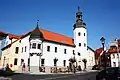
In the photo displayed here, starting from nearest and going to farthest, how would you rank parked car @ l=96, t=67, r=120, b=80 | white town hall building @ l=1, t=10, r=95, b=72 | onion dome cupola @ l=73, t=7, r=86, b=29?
parked car @ l=96, t=67, r=120, b=80
white town hall building @ l=1, t=10, r=95, b=72
onion dome cupola @ l=73, t=7, r=86, b=29

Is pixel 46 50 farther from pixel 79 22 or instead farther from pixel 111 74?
pixel 111 74

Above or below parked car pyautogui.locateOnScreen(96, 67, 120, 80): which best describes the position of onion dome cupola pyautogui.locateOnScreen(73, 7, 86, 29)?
above

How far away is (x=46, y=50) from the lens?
163 feet

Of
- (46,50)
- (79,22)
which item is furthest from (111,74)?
(79,22)

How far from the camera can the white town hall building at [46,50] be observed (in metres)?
48.0

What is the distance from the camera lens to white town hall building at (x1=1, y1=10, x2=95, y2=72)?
158 feet

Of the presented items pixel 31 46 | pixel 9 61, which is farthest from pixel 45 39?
pixel 9 61

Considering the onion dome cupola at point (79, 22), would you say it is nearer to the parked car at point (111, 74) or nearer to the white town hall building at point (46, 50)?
the white town hall building at point (46, 50)

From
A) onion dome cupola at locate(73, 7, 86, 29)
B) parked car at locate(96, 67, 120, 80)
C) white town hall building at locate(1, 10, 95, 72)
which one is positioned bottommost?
parked car at locate(96, 67, 120, 80)

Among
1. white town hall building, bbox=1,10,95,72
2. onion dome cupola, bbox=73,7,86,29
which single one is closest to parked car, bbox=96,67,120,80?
white town hall building, bbox=1,10,95,72

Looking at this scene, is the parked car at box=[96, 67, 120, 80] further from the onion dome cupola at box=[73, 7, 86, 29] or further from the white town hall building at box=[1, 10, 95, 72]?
the onion dome cupola at box=[73, 7, 86, 29]

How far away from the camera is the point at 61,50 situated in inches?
2124

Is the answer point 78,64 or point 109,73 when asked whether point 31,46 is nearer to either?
point 78,64

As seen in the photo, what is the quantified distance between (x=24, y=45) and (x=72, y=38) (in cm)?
1877
